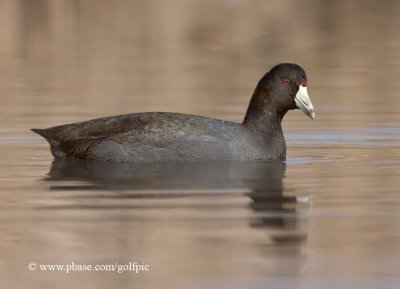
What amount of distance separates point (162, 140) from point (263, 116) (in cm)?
102

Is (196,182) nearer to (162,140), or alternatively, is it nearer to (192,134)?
(192,134)

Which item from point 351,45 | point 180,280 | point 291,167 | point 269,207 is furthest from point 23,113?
point 351,45

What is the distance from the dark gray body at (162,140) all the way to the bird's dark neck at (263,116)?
0.09 m

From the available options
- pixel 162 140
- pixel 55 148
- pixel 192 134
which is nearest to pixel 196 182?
pixel 192 134

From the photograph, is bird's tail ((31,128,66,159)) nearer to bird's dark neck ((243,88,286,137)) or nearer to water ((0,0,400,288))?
water ((0,0,400,288))

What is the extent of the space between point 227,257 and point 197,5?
24695mm

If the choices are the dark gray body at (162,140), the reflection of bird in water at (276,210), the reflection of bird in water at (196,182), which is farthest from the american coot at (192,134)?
the reflection of bird in water at (276,210)

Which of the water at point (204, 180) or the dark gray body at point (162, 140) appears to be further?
the dark gray body at point (162, 140)

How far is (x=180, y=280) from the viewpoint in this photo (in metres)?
6.93

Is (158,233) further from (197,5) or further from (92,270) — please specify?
(197,5)

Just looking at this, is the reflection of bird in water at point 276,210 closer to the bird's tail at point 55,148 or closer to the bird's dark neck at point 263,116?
the bird's dark neck at point 263,116

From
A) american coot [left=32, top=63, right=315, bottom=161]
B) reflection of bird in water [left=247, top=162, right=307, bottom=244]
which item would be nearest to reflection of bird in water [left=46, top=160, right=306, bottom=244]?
reflection of bird in water [left=247, top=162, right=307, bottom=244]

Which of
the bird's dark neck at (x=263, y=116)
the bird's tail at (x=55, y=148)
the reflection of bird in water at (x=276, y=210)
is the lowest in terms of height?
the reflection of bird in water at (x=276, y=210)

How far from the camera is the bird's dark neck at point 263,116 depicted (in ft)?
40.3
